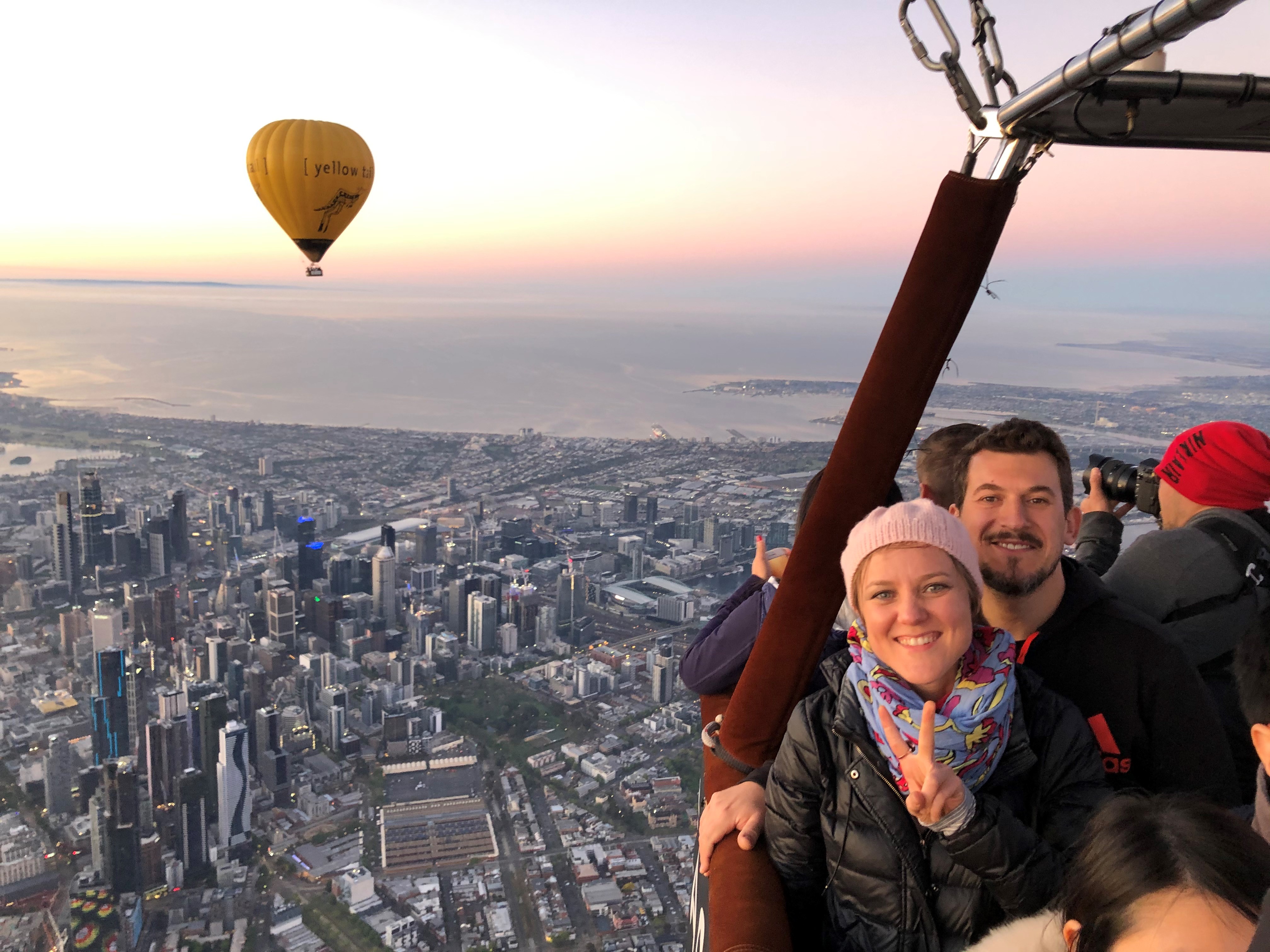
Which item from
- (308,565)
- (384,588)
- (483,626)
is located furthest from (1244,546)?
(308,565)

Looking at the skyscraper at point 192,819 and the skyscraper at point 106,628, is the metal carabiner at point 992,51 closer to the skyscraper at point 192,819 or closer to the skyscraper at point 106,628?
the skyscraper at point 192,819

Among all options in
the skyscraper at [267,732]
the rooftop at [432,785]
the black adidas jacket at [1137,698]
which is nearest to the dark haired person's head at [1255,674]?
the black adidas jacket at [1137,698]

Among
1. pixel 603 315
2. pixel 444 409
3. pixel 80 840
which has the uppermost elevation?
pixel 603 315

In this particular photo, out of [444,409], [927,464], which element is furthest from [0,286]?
[927,464]

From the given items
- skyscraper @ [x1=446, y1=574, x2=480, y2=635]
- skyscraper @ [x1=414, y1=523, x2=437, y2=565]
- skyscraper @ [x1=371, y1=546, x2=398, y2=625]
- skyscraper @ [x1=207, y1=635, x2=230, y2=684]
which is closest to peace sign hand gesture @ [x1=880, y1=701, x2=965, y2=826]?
skyscraper @ [x1=446, y1=574, x2=480, y2=635]

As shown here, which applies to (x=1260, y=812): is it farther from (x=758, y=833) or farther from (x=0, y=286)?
(x=0, y=286)

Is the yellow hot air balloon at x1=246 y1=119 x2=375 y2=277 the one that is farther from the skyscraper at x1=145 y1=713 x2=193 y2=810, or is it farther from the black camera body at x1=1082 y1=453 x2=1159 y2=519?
the black camera body at x1=1082 y1=453 x2=1159 y2=519

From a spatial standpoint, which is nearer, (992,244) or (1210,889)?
(1210,889)
